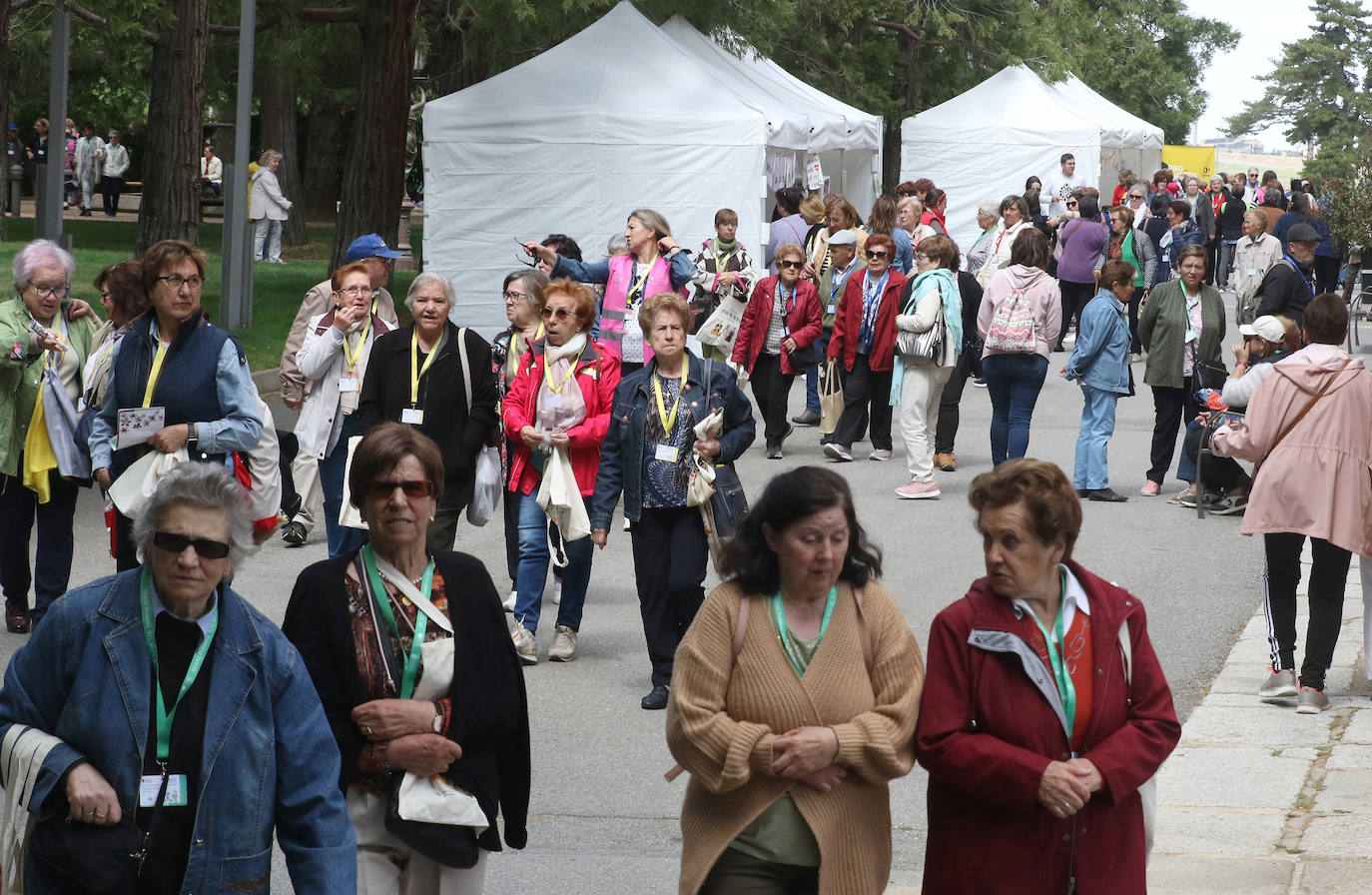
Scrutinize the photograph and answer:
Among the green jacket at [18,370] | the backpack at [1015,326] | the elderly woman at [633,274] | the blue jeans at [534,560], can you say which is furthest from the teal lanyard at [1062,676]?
the backpack at [1015,326]

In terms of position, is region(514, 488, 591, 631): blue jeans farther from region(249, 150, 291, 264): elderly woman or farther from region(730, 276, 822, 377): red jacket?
region(249, 150, 291, 264): elderly woman

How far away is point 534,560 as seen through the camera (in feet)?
27.0

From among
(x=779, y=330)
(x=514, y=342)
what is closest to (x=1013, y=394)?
(x=779, y=330)

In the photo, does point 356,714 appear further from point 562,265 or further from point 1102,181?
point 1102,181

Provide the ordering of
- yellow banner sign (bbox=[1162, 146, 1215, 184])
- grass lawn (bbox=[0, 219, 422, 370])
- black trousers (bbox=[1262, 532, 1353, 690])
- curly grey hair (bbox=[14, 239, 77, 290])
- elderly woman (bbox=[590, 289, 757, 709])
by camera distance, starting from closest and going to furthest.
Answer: elderly woman (bbox=[590, 289, 757, 709]) < black trousers (bbox=[1262, 532, 1353, 690]) < curly grey hair (bbox=[14, 239, 77, 290]) < grass lawn (bbox=[0, 219, 422, 370]) < yellow banner sign (bbox=[1162, 146, 1215, 184])

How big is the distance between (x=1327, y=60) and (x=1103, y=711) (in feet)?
355

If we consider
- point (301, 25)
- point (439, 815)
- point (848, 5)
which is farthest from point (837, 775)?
point (848, 5)

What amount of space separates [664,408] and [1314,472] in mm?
2694

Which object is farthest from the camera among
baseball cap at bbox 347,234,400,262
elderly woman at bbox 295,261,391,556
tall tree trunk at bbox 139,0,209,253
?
tall tree trunk at bbox 139,0,209,253

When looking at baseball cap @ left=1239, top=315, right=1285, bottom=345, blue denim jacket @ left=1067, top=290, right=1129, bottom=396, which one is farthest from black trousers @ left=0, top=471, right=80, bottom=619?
blue denim jacket @ left=1067, top=290, right=1129, bottom=396

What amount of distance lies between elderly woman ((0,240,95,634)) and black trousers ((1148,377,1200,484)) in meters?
7.77

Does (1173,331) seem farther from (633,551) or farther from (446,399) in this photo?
(446,399)

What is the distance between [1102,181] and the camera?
123 feet

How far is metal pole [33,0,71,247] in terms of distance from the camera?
53.7 ft
